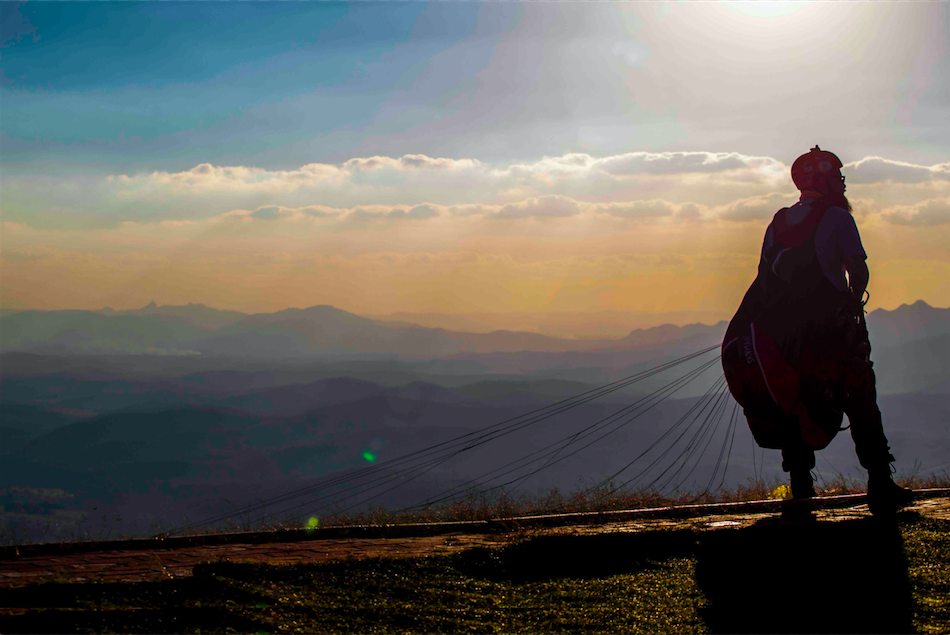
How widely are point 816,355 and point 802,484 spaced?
6.42ft

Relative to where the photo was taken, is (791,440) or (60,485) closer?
(791,440)

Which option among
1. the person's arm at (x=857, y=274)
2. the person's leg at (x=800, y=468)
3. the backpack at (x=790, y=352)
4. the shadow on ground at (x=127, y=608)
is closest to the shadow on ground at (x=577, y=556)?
the backpack at (x=790, y=352)

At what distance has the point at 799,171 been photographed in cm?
872

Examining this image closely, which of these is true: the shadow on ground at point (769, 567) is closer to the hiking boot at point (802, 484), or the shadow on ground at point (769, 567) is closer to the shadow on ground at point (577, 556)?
the shadow on ground at point (577, 556)

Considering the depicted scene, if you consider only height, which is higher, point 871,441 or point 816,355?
point 816,355

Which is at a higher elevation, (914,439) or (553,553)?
(553,553)

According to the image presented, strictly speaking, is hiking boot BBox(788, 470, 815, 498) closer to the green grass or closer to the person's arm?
the green grass

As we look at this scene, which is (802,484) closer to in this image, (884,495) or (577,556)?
(884,495)

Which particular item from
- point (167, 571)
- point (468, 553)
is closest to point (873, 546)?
point (468, 553)

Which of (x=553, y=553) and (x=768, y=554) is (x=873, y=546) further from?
(x=553, y=553)

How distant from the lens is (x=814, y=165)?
862cm

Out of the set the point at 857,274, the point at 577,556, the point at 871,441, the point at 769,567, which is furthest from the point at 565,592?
the point at 857,274

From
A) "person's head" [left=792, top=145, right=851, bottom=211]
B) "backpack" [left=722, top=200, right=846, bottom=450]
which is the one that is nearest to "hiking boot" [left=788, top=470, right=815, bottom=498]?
"backpack" [left=722, top=200, right=846, bottom=450]

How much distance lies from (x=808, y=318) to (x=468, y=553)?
4503mm
